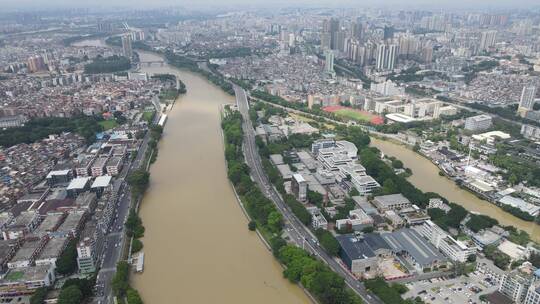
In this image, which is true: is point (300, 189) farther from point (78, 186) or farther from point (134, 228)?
point (78, 186)

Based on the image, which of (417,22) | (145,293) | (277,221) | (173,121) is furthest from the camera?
(417,22)

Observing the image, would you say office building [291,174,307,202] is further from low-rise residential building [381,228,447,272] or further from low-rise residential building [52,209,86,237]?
low-rise residential building [52,209,86,237]

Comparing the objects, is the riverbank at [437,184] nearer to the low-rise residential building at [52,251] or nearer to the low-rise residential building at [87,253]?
the low-rise residential building at [87,253]

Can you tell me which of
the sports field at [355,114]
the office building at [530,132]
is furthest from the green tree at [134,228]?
the office building at [530,132]

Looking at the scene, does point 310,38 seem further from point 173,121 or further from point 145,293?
point 145,293

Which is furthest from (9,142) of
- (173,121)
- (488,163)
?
(488,163)

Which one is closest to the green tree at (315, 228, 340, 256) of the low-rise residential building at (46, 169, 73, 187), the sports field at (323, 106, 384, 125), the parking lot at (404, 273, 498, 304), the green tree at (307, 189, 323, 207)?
the parking lot at (404, 273, 498, 304)
